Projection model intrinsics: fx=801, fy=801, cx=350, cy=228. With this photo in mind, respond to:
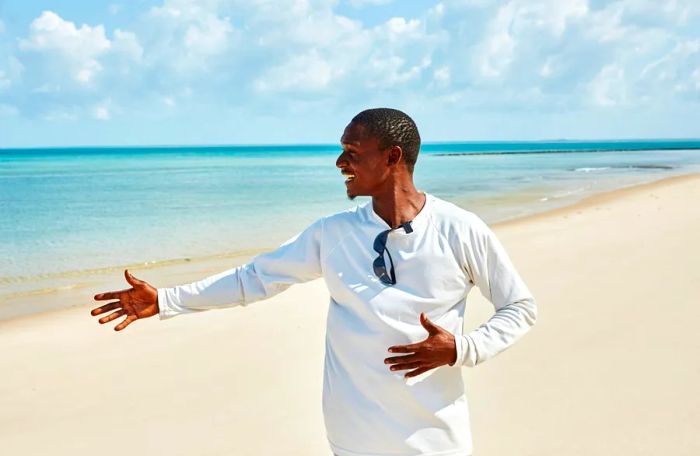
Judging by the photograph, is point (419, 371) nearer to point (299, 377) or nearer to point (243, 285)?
point (243, 285)

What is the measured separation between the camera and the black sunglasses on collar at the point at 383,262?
8.29ft

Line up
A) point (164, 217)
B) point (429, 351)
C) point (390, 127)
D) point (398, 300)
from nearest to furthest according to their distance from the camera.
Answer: point (429, 351)
point (398, 300)
point (390, 127)
point (164, 217)

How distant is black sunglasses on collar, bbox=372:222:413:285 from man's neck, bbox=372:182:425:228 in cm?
7

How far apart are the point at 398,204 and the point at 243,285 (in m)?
0.65

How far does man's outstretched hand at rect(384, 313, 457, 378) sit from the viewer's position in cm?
237

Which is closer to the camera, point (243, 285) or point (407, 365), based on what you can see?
point (407, 365)

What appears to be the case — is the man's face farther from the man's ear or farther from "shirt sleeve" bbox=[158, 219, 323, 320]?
"shirt sleeve" bbox=[158, 219, 323, 320]

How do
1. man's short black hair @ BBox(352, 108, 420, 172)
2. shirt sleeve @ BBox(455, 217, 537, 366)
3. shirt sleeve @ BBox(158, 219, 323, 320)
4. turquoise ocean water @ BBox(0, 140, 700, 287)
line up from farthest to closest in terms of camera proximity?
1. turquoise ocean water @ BBox(0, 140, 700, 287)
2. shirt sleeve @ BBox(158, 219, 323, 320)
3. man's short black hair @ BBox(352, 108, 420, 172)
4. shirt sleeve @ BBox(455, 217, 537, 366)

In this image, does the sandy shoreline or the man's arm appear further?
the sandy shoreline

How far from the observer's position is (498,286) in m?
2.56

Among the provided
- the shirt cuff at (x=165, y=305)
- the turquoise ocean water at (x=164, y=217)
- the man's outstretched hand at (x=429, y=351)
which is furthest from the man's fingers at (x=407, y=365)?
the turquoise ocean water at (x=164, y=217)

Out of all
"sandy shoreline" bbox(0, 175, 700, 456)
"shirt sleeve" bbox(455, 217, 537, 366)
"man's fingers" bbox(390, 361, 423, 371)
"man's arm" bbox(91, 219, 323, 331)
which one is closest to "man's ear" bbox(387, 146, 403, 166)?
"shirt sleeve" bbox(455, 217, 537, 366)

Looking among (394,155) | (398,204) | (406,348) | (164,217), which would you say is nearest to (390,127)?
(394,155)

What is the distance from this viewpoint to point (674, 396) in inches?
225
